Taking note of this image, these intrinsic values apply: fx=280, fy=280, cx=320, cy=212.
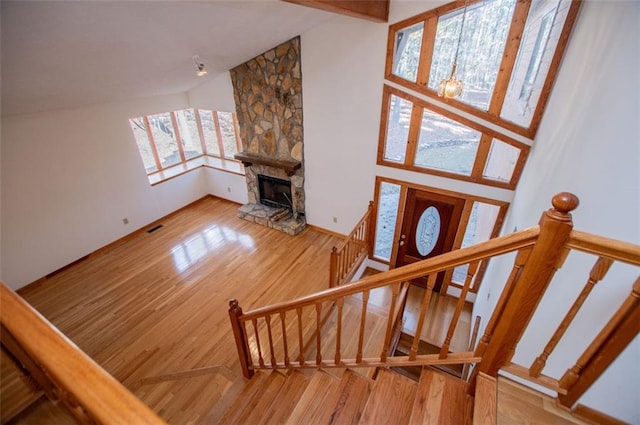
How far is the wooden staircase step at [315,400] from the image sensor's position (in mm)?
1884

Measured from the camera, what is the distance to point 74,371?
0.62 m

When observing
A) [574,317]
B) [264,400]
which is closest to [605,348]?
[574,317]

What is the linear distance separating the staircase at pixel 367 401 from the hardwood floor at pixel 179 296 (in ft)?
2.64

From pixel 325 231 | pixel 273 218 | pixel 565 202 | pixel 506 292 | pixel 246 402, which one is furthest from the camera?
pixel 273 218

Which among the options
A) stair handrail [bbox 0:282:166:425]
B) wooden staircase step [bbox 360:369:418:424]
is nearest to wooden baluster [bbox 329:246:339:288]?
wooden staircase step [bbox 360:369:418:424]

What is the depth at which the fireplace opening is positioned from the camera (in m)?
6.06

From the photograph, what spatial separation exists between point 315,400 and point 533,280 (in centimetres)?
165

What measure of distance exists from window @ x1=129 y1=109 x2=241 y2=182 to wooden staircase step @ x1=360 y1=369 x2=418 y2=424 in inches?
229

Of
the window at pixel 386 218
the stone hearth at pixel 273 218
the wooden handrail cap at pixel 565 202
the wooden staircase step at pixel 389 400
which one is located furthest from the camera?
the stone hearth at pixel 273 218

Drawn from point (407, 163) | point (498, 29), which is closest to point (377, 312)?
point (407, 163)

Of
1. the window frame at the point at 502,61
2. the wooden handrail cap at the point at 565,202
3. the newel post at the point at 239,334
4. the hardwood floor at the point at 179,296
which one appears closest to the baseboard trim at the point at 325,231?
the hardwood floor at the point at 179,296

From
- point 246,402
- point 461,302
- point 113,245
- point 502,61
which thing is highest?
point 502,61

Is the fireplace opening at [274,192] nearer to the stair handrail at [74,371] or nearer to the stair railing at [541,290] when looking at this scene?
the stair railing at [541,290]

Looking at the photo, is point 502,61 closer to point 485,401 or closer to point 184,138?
point 485,401
